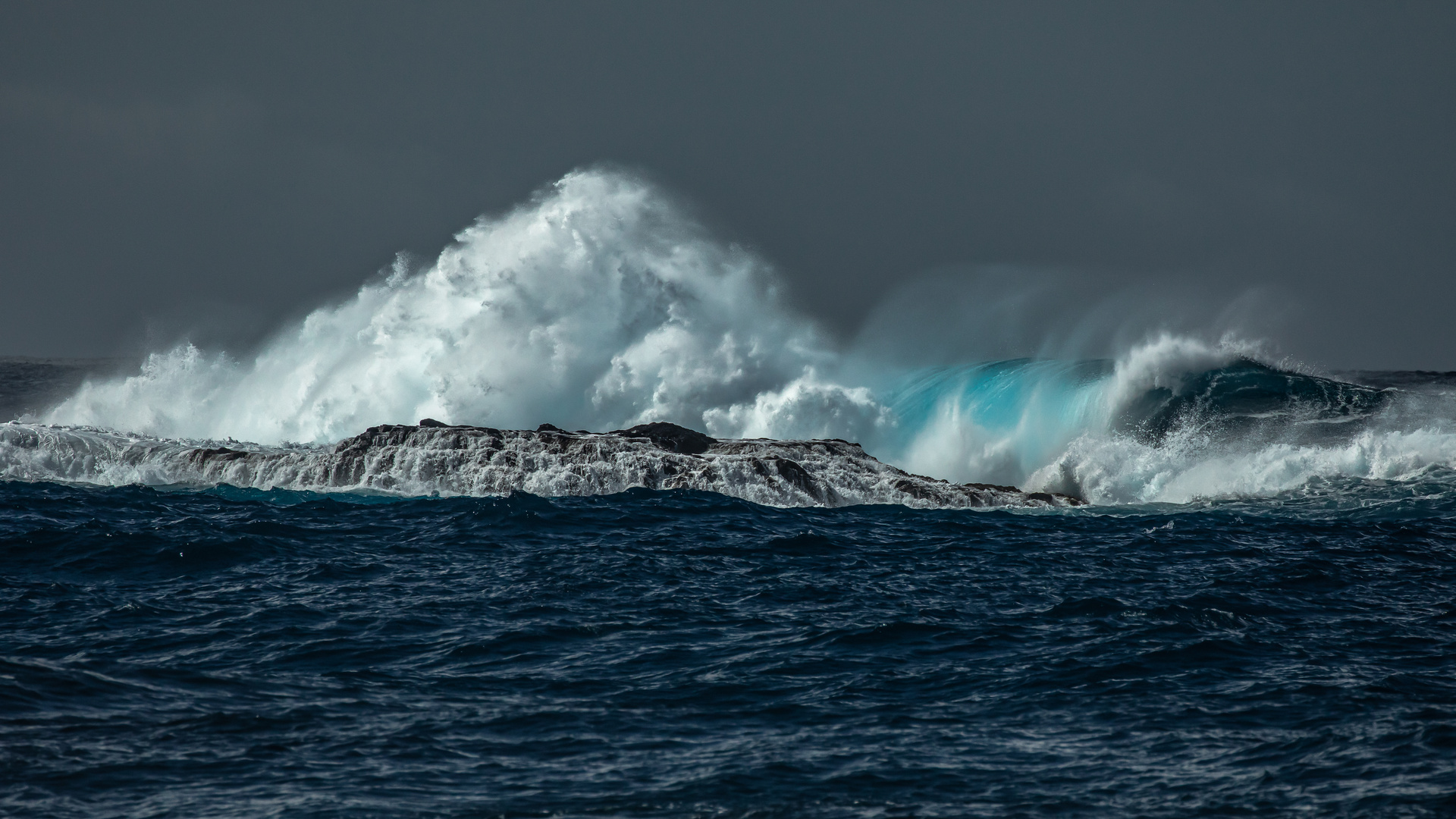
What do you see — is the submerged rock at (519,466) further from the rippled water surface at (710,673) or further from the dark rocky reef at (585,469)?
the rippled water surface at (710,673)

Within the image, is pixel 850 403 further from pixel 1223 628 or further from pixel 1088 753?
pixel 1088 753

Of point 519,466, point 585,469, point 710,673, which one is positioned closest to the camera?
point 710,673

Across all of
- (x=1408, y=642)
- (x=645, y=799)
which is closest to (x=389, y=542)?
(x=645, y=799)

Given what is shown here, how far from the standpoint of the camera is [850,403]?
35844 millimetres

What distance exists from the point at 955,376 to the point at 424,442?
59.3 feet

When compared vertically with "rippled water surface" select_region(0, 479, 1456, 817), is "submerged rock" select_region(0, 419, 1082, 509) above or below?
above

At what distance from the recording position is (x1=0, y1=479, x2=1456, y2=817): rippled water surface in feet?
26.3

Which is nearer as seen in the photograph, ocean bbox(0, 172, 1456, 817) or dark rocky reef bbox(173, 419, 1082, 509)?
ocean bbox(0, 172, 1456, 817)

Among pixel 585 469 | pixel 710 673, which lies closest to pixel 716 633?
pixel 710 673

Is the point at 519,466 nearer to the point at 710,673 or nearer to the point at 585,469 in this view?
the point at 585,469

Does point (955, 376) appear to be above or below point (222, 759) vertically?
above

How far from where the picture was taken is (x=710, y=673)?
10.7 m

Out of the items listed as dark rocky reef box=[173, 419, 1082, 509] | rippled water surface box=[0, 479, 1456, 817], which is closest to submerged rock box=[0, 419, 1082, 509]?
dark rocky reef box=[173, 419, 1082, 509]

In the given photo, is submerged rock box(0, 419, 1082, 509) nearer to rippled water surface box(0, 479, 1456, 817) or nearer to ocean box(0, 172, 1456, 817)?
ocean box(0, 172, 1456, 817)
